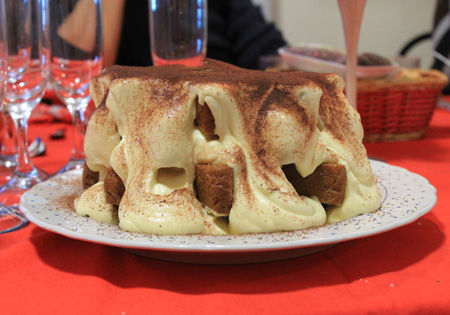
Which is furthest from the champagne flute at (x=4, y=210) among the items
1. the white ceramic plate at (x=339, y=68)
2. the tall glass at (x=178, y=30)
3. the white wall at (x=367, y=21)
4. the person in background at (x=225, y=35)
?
the white wall at (x=367, y=21)

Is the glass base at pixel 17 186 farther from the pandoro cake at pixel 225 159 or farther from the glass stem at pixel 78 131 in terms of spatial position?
the pandoro cake at pixel 225 159

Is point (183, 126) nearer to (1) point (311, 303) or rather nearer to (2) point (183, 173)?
(2) point (183, 173)

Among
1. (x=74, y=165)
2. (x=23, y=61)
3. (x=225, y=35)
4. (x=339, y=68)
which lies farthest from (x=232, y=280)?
(x=225, y=35)

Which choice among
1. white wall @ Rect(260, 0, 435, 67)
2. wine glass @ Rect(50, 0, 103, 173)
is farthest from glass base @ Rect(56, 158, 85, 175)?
white wall @ Rect(260, 0, 435, 67)

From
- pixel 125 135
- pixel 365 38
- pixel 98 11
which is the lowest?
pixel 365 38

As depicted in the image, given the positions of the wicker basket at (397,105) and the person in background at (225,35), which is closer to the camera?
the wicker basket at (397,105)

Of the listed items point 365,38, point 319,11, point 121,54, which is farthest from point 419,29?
point 121,54

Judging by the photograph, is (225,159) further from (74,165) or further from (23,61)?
(74,165)
